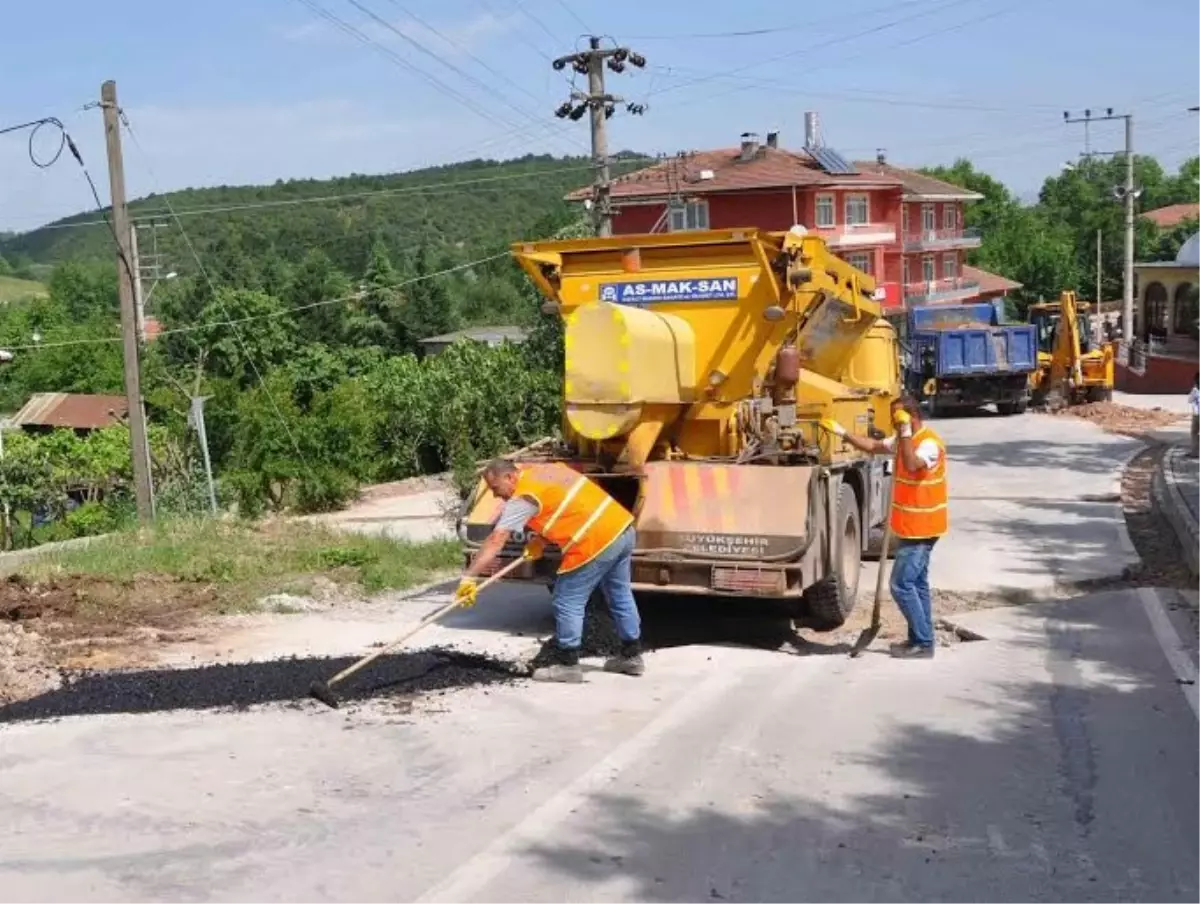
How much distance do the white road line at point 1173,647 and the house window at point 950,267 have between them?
178 feet

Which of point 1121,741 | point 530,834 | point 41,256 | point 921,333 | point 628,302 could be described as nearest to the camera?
point 530,834

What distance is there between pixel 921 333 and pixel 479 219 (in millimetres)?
93016

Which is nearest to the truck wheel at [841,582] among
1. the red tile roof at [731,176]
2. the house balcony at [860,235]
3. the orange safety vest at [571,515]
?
the orange safety vest at [571,515]

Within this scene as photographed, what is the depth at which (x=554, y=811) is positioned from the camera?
5188mm

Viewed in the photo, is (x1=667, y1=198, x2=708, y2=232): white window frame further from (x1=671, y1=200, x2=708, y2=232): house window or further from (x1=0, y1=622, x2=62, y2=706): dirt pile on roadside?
(x1=0, y1=622, x2=62, y2=706): dirt pile on roadside

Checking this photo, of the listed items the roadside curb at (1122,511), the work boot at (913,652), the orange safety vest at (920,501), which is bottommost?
the roadside curb at (1122,511)

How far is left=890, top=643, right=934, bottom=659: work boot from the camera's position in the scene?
8.27m

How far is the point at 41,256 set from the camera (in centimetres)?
15588

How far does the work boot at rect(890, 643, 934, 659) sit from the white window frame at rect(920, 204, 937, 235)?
53.9 m

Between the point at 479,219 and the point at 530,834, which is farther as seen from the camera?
the point at 479,219

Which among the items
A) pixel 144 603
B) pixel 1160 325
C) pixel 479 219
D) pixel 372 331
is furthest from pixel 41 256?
pixel 144 603

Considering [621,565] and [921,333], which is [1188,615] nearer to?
[621,565]

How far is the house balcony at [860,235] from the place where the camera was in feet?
161

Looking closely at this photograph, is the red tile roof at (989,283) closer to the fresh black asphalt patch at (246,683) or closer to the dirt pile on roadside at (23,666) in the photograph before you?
the fresh black asphalt patch at (246,683)
